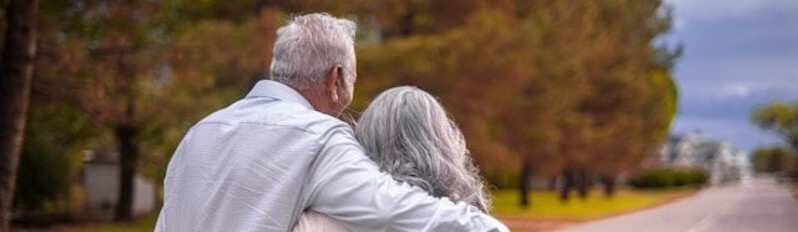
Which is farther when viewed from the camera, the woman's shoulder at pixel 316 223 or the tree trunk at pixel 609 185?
the tree trunk at pixel 609 185

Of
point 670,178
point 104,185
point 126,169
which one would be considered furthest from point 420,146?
point 670,178

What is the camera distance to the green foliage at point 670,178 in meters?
71.2

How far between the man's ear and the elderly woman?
6 centimetres

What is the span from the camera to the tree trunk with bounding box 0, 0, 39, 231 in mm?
8781

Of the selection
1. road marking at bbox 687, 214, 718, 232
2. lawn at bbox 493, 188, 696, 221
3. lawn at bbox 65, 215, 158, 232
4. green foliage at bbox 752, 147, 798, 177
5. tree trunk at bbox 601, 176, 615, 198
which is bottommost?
tree trunk at bbox 601, 176, 615, 198

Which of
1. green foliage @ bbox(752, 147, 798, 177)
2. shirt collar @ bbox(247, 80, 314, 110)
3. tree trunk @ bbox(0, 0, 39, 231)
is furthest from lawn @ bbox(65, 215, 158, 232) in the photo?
shirt collar @ bbox(247, 80, 314, 110)

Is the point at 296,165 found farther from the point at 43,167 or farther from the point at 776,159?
the point at 43,167

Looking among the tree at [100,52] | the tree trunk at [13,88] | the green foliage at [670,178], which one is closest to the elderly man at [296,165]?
the tree trunk at [13,88]

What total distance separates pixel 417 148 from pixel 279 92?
23cm

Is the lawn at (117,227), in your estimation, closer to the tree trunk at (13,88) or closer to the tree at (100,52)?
the tree at (100,52)

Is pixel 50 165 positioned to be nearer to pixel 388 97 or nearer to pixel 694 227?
pixel 694 227

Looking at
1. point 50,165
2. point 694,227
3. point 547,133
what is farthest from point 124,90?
point 547,133

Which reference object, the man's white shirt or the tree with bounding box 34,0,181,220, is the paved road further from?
the man's white shirt

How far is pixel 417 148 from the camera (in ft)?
5.83
